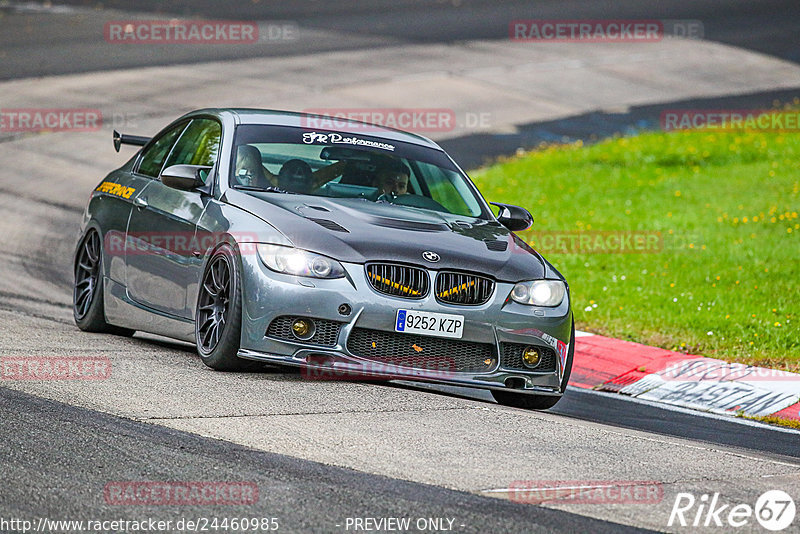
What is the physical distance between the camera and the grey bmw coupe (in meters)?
7.25

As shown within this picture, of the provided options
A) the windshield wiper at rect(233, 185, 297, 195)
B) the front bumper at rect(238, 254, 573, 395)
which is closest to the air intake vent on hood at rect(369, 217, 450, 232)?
the front bumper at rect(238, 254, 573, 395)

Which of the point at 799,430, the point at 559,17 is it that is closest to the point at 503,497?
the point at 799,430

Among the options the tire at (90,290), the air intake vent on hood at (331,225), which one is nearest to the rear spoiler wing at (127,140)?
the tire at (90,290)

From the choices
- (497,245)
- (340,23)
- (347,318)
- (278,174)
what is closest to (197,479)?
(347,318)

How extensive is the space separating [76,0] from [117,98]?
12707 millimetres

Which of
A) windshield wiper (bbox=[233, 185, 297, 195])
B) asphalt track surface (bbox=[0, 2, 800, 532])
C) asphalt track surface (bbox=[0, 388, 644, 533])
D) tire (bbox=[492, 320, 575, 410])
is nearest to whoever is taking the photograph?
asphalt track surface (bbox=[0, 388, 644, 533])

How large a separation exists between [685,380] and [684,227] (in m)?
6.24

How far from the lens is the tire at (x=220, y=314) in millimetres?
7363

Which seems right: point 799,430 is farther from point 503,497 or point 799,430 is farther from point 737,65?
point 737,65

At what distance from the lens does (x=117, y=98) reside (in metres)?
23.3

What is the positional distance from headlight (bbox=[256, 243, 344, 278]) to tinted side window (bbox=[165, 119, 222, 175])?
1455 mm

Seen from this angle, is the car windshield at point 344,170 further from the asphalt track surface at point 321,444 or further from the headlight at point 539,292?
the asphalt track surface at point 321,444

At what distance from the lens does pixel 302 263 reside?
725 centimetres

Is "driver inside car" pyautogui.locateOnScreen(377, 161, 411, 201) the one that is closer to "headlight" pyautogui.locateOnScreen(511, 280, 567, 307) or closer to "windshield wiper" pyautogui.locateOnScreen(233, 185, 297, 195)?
"windshield wiper" pyautogui.locateOnScreen(233, 185, 297, 195)
